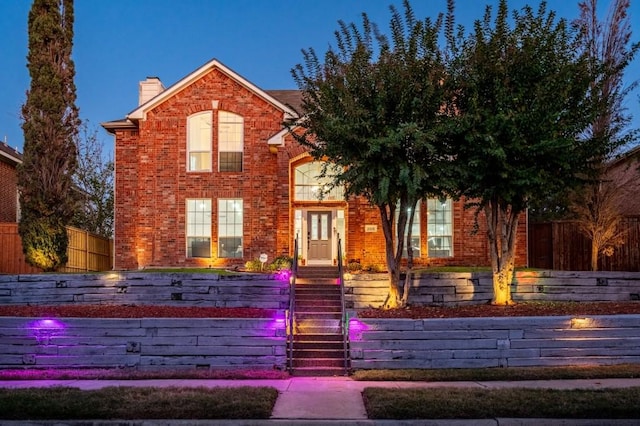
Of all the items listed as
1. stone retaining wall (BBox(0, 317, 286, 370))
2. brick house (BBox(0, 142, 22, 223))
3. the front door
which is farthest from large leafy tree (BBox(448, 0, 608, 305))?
brick house (BBox(0, 142, 22, 223))

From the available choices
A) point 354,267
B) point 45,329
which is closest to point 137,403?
point 45,329

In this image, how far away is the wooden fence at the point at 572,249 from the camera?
18.7 m

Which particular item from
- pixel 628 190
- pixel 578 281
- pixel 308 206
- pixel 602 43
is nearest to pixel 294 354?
pixel 578 281

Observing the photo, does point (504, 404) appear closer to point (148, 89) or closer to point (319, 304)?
point (319, 304)

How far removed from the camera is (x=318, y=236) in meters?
20.2

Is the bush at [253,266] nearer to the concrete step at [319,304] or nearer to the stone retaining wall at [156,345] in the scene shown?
the concrete step at [319,304]

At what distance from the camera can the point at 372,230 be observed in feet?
63.5

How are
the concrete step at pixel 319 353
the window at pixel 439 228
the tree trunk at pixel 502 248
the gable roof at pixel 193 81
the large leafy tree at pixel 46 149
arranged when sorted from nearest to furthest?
the concrete step at pixel 319 353 → the tree trunk at pixel 502 248 → the large leafy tree at pixel 46 149 → the window at pixel 439 228 → the gable roof at pixel 193 81

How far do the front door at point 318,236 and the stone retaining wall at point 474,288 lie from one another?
5564mm

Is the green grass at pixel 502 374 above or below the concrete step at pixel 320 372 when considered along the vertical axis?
above

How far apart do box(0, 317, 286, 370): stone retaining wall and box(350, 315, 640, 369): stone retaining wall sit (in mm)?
1772

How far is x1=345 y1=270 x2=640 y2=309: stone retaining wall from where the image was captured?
561 inches

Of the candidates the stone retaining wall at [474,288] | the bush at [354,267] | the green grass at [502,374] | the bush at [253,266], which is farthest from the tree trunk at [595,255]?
the bush at [253,266]

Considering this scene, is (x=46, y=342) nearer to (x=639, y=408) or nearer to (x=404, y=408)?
(x=404, y=408)
